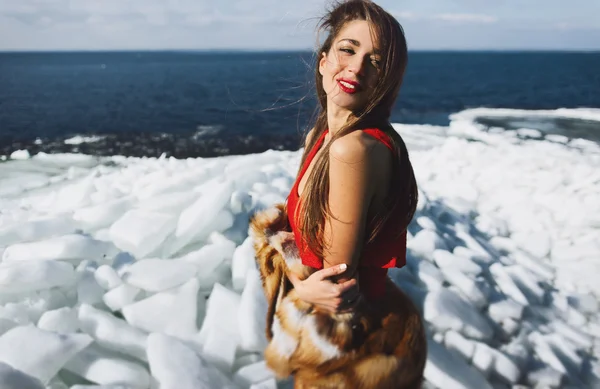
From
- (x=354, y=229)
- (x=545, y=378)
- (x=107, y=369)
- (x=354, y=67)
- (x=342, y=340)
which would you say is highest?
(x=354, y=67)

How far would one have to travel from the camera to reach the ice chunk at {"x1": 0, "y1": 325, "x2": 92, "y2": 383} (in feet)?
6.69

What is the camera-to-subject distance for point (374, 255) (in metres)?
1.23

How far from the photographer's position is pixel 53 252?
9.18ft

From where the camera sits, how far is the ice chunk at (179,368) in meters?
2.02

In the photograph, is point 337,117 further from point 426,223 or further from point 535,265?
point 535,265

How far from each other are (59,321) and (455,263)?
2566 millimetres

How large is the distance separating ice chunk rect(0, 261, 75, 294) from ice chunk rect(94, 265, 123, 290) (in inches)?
6.4

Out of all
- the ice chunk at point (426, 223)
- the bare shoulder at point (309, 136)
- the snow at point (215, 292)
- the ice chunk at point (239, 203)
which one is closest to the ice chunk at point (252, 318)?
the snow at point (215, 292)

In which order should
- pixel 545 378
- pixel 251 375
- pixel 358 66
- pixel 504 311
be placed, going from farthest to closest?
pixel 504 311
pixel 545 378
pixel 251 375
pixel 358 66

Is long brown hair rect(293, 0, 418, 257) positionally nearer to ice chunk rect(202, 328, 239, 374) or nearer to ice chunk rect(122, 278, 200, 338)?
ice chunk rect(202, 328, 239, 374)

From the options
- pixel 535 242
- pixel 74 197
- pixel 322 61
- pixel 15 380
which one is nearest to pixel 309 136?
pixel 322 61

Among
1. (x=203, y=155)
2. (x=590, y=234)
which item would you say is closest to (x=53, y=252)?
(x=590, y=234)

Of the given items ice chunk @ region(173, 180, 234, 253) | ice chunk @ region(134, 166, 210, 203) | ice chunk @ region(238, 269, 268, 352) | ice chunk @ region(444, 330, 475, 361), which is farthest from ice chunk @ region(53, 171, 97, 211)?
ice chunk @ region(444, 330, 475, 361)

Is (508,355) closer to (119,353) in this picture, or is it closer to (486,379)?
(486,379)
